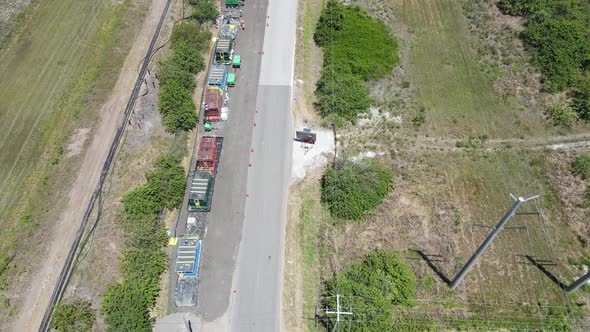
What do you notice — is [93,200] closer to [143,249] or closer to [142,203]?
[142,203]

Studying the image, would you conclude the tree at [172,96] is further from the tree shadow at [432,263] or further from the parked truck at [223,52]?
the tree shadow at [432,263]

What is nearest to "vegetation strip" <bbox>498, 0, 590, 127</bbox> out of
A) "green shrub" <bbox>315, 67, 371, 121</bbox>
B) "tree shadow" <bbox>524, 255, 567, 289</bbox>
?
"tree shadow" <bbox>524, 255, 567, 289</bbox>

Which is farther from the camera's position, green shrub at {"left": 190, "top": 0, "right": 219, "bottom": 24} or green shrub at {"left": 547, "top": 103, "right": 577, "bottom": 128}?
green shrub at {"left": 190, "top": 0, "right": 219, "bottom": 24}

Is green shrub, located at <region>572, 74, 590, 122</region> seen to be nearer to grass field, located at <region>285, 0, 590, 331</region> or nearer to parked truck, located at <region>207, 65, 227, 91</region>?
grass field, located at <region>285, 0, 590, 331</region>

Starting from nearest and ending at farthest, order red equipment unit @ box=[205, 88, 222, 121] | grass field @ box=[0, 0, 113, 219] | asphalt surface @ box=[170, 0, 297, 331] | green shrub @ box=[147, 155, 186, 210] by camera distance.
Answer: asphalt surface @ box=[170, 0, 297, 331]
green shrub @ box=[147, 155, 186, 210]
grass field @ box=[0, 0, 113, 219]
red equipment unit @ box=[205, 88, 222, 121]

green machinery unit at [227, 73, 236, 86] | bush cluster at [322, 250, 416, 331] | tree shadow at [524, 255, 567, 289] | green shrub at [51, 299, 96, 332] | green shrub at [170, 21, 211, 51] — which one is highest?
green shrub at [170, 21, 211, 51]

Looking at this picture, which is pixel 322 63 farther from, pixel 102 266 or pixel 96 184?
pixel 102 266
